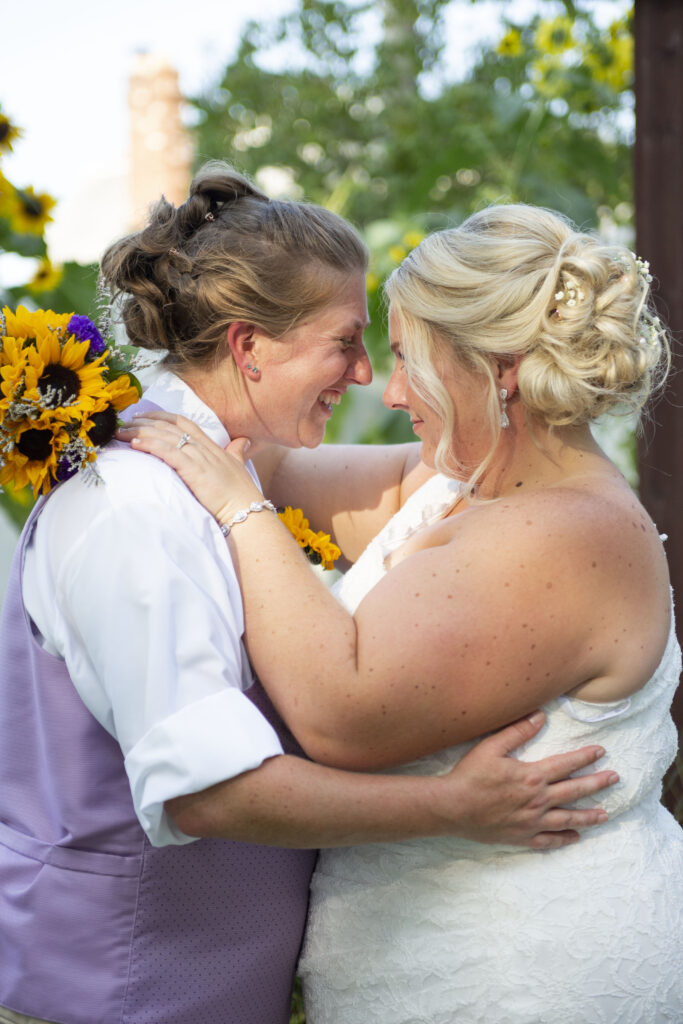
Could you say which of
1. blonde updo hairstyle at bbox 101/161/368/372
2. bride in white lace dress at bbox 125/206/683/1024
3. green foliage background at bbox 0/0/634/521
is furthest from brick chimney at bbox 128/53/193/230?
bride in white lace dress at bbox 125/206/683/1024

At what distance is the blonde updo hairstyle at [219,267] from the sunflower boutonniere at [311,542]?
0.47m

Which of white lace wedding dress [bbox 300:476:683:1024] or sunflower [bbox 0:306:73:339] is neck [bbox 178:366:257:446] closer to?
sunflower [bbox 0:306:73:339]

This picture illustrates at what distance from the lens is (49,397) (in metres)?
1.65

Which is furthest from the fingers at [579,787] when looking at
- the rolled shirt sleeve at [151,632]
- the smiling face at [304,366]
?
the smiling face at [304,366]

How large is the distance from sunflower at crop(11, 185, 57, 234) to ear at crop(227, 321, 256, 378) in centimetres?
161

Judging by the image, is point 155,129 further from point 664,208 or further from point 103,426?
point 103,426

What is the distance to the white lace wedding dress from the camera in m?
1.74

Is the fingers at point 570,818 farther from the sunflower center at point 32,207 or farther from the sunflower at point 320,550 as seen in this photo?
the sunflower center at point 32,207

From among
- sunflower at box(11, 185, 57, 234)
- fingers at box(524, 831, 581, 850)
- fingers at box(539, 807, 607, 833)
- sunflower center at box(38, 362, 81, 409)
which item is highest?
sunflower at box(11, 185, 57, 234)

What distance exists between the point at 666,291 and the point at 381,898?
90.4 inches

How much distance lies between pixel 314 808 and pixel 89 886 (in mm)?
431

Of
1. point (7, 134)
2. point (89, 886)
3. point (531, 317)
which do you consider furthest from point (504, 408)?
point (7, 134)

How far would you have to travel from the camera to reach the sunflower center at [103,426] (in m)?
1.75

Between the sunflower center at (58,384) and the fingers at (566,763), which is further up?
the sunflower center at (58,384)
